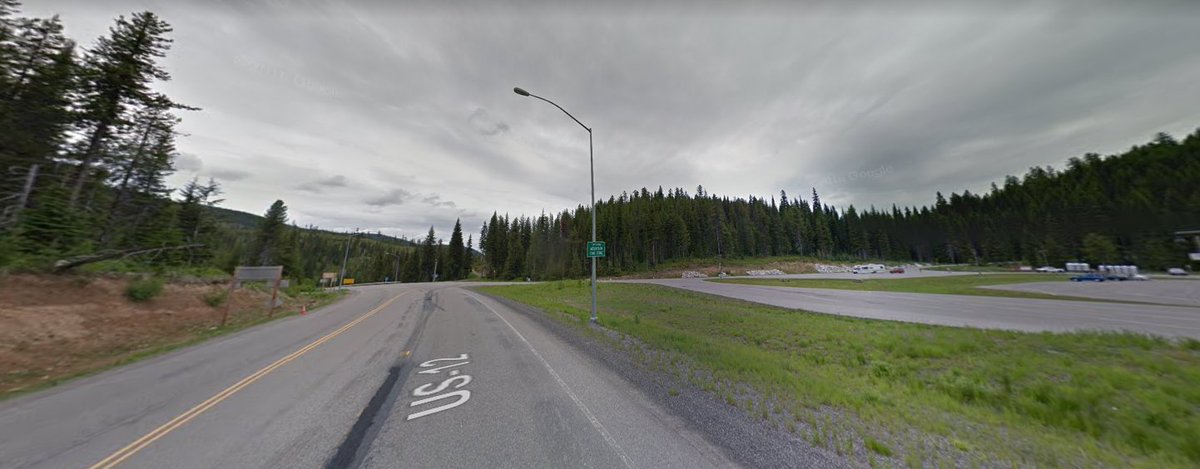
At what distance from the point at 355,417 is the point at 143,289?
68.4 ft

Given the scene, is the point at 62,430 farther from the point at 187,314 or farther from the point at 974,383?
the point at 187,314

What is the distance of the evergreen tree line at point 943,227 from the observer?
59438 mm

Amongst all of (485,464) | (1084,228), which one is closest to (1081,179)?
(1084,228)

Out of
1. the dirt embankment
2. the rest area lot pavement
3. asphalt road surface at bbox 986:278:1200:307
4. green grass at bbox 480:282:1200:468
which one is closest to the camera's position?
green grass at bbox 480:282:1200:468

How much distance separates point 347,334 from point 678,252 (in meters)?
77.2

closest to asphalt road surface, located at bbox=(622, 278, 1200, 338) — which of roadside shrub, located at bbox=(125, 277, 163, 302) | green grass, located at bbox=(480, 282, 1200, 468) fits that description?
green grass, located at bbox=(480, 282, 1200, 468)

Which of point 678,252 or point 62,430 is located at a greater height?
point 678,252

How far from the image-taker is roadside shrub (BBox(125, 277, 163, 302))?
15586mm

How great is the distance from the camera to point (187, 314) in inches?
674

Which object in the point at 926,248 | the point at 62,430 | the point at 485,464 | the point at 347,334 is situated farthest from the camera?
the point at 926,248

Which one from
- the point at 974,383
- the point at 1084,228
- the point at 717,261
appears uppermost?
the point at 1084,228

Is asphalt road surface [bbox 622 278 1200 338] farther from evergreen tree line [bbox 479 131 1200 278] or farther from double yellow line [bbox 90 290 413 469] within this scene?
evergreen tree line [bbox 479 131 1200 278]

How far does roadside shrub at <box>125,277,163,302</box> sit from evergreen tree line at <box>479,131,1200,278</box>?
59.3 meters

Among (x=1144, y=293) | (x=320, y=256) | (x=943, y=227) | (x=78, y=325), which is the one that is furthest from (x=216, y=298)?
(x=943, y=227)
